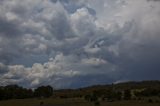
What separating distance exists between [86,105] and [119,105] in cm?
1618

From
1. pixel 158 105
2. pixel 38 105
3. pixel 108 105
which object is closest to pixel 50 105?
pixel 38 105

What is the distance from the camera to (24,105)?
178 meters

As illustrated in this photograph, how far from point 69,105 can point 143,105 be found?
120 ft

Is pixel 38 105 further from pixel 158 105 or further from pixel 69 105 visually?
pixel 158 105

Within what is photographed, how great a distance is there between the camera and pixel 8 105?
184000mm

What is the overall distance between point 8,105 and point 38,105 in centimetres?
1935

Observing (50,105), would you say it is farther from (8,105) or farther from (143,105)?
(143,105)

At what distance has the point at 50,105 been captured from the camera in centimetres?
17488

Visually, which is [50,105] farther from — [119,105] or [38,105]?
[119,105]

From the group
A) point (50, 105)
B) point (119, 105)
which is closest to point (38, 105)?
point (50, 105)

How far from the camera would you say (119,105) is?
164m

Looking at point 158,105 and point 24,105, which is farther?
point 24,105

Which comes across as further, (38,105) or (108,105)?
(38,105)

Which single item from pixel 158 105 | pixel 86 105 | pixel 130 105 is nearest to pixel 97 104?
pixel 86 105
